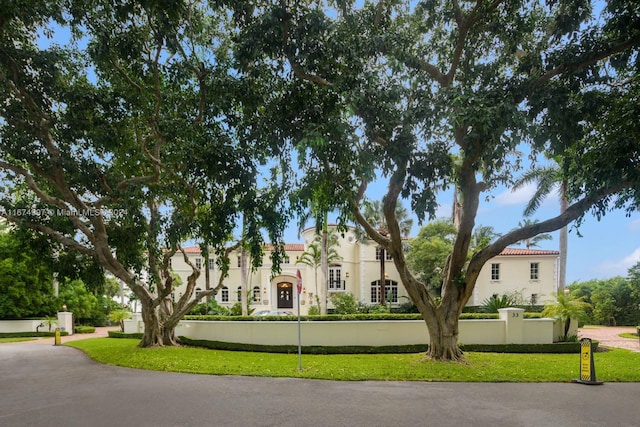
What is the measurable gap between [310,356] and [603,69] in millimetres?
12225

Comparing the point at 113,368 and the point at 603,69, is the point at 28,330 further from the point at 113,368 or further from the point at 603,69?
the point at 603,69

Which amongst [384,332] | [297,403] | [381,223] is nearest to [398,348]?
[384,332]

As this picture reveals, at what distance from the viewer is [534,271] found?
38.3 metres

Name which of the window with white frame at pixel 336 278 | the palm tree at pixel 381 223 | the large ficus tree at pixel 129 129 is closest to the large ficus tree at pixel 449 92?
the large ficus tree at pixel 129 129

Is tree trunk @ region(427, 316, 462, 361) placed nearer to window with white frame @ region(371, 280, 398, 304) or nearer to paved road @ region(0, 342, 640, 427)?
paved road @ region(0, 342, 640, 427)

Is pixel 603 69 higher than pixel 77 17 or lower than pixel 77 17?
lower

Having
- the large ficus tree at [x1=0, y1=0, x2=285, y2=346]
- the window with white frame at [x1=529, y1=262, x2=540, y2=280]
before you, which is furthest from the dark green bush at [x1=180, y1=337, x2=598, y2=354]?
the window with white frame at [x1=529, y1=262, x2=540, y2=280]

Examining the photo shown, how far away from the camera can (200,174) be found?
32.3 feet

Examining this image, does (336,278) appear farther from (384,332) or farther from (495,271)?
(384,332)

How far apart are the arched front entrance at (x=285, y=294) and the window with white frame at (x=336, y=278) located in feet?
14.2

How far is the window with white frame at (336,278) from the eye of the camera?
1644 inches

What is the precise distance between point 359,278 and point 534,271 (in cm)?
1494

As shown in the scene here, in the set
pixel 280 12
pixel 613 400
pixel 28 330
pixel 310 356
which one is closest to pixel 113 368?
pixel 310 356

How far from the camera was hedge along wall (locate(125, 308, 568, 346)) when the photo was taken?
17.5 m
